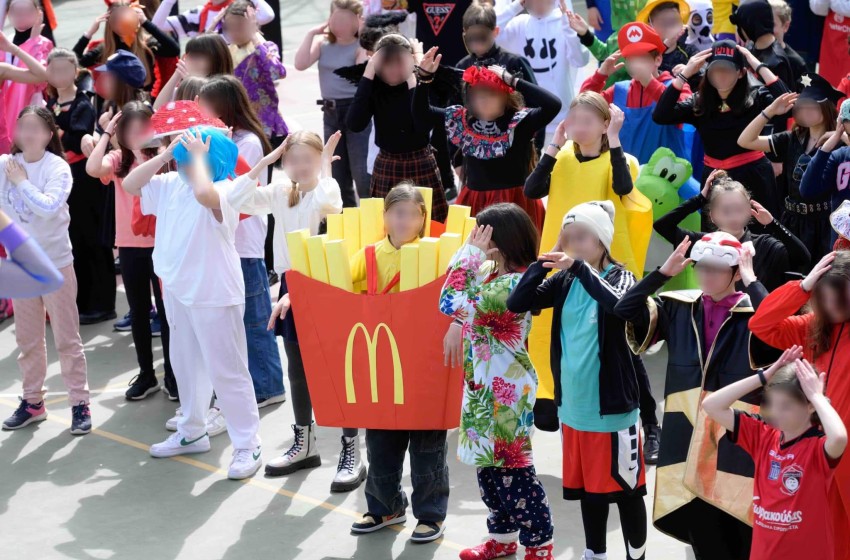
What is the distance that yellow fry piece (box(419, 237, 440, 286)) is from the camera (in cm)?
573

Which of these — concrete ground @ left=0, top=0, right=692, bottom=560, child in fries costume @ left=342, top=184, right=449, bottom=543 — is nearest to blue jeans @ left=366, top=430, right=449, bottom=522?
child in fries costume @ left=342, top=184, right=449, bottom=543

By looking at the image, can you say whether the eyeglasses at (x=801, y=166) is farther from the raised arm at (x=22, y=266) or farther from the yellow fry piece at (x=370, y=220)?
the raised arm at (x=22, y=266)

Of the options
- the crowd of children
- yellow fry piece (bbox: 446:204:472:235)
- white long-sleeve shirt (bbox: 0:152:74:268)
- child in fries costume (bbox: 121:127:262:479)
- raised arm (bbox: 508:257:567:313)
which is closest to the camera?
the crowd of children

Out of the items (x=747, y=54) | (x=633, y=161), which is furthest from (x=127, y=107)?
(x=747, y=54)

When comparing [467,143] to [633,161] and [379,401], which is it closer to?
[633,161]

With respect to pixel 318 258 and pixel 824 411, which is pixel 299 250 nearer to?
pixel 318 258

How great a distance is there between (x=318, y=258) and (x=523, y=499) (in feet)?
4.99

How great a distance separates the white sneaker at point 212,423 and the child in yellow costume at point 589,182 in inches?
76.3

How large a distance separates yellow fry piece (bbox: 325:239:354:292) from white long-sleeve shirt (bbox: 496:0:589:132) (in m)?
4.41

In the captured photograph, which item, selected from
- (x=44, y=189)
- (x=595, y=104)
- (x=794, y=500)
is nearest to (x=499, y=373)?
(x=794, y=500)

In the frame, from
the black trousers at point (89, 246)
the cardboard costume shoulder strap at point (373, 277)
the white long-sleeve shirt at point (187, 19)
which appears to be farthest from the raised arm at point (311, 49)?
the cardboard costume shoulder strap at point (373, 277)

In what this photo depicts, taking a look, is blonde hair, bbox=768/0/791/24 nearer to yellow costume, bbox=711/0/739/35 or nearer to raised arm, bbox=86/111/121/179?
yellow costume, bbox=711/0/739/35

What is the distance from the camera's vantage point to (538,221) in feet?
24.9

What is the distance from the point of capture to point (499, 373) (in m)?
5.40
